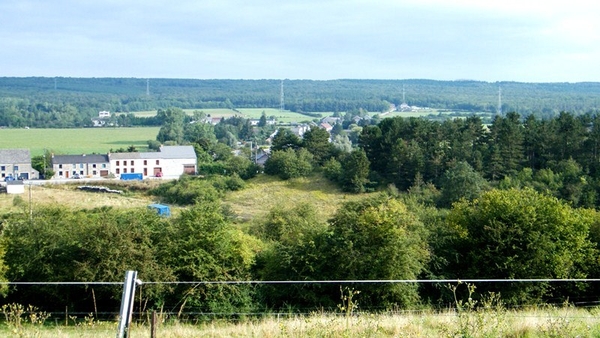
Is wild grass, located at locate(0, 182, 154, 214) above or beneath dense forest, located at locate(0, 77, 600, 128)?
beneath

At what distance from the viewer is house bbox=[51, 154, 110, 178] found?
189 ft

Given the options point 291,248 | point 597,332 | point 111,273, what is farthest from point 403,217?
point 597,332

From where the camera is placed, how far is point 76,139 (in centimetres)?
9988

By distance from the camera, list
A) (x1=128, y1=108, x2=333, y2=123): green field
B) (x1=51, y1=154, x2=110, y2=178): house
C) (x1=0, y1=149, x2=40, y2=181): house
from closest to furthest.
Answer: (x1=0, y1=149, x2=40, y2=181): house → (x1=51, y1=154, x2=110, y2=178): house → (x1=128, y1=108, x2=333, y2=123): green field

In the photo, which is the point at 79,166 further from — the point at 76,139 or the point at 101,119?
the point at 101,119

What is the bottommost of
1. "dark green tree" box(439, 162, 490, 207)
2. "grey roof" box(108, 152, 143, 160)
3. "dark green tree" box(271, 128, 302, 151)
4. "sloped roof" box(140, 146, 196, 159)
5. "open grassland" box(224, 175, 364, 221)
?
"open grassland" box(224, 175, 364, 221)

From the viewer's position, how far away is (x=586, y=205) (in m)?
34.7

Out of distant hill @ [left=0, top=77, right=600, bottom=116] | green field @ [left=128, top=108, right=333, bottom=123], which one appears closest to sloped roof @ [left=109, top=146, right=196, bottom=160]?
green field @ [left=128, top=108, right=333, bottom=123]

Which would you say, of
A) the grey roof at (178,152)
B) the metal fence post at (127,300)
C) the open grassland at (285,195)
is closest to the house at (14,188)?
the open grassland at (285,195)

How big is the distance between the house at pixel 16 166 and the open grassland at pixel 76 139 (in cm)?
1754

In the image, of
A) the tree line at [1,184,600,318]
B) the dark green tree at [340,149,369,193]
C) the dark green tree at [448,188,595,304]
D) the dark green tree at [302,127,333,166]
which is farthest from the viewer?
the dark green tree at [302,127,333,166]

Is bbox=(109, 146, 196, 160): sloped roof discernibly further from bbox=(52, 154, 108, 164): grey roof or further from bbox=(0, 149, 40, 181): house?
bbox=(0, 149, 40, 181): house

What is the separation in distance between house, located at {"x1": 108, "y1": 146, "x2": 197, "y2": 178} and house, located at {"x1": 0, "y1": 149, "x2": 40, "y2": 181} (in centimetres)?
617

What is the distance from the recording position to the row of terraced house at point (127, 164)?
189 ft
